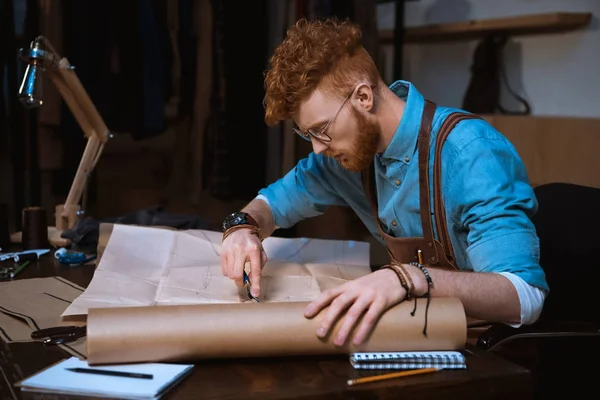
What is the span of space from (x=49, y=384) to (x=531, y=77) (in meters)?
3.00

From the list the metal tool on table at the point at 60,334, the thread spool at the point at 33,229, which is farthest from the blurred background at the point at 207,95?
the metal tool on table at the point at 60,334

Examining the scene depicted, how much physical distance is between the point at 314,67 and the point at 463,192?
39 centimetres

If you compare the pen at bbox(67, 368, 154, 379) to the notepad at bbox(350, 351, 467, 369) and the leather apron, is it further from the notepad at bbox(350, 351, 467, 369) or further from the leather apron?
the leather apron

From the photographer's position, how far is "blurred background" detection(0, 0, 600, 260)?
116 inches

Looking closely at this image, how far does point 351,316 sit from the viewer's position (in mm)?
1074

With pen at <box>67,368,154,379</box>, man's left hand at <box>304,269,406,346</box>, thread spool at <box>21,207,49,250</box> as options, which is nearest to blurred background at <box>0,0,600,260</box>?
thread spool at <box>21,207,49,250</box>

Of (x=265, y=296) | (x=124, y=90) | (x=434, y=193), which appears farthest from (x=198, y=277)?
(x=124, y=90)

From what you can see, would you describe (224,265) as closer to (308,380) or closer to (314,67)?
(314,67)

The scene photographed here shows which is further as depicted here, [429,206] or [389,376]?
[429,206]

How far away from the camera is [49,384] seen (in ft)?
3.14

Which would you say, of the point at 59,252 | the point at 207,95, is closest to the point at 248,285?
the point at 59,252

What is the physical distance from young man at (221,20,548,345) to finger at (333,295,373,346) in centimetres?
15

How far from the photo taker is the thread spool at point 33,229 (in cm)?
202

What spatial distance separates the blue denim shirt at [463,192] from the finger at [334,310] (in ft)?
1.10
